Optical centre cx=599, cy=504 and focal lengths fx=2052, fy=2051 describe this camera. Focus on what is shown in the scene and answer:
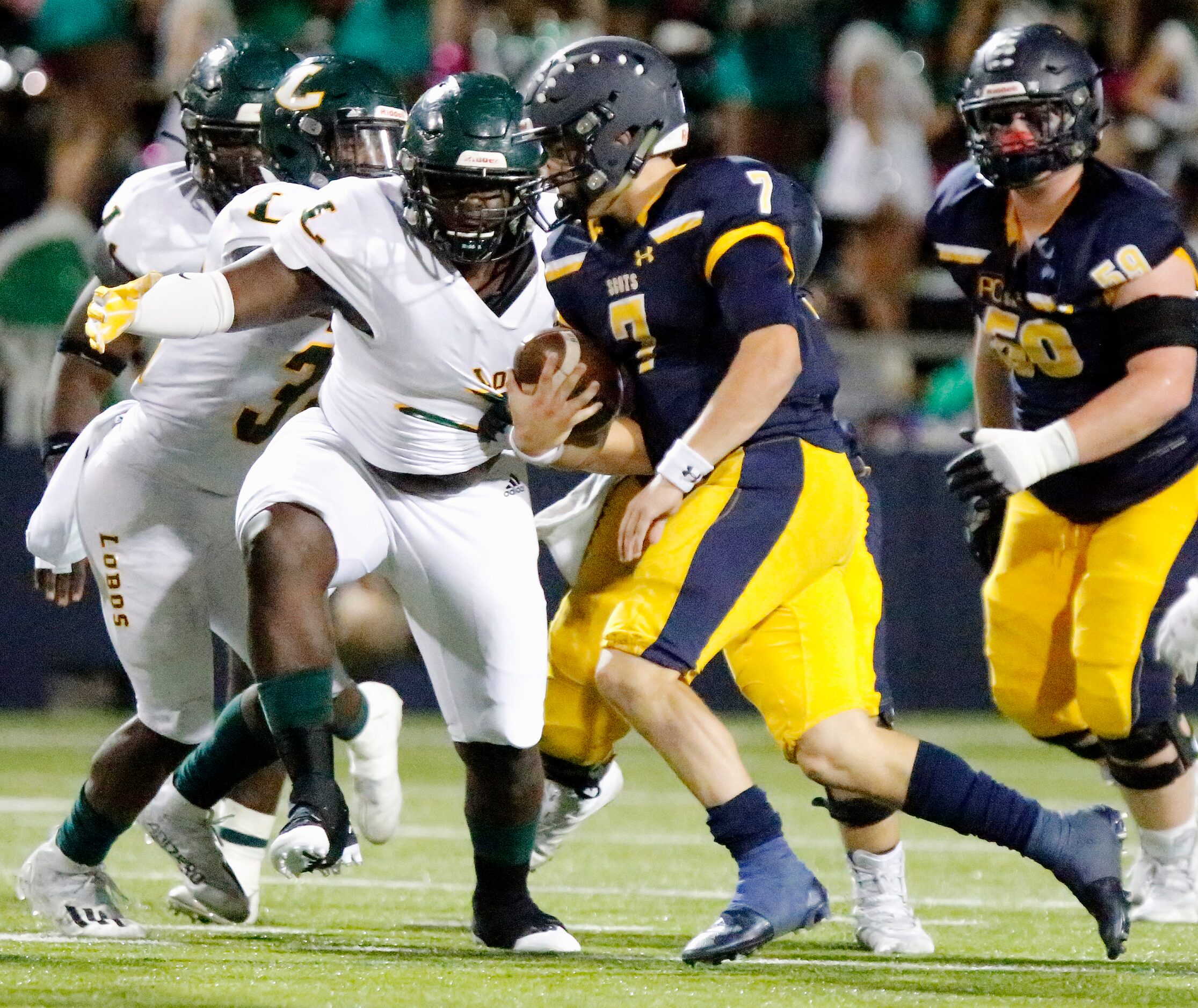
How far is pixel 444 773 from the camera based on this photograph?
7176 mm

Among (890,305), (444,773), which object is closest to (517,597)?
(444,773)

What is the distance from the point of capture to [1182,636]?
4430 millimetres

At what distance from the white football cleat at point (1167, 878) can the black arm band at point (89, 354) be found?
2.53 m

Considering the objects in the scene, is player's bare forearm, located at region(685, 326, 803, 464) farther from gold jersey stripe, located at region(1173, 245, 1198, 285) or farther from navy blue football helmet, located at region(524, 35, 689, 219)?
gold jersey stripe, located at region(1173, 245, 1198, 285)

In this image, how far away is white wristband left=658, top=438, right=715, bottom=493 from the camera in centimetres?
363

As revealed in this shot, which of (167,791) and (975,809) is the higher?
(975,809)

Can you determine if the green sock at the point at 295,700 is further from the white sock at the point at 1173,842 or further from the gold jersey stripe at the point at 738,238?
the white sock at the point at 1173,842

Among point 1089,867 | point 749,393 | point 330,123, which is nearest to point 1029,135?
point 749,393

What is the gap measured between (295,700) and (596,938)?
875 mm

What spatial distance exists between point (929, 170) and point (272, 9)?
10.7 ft

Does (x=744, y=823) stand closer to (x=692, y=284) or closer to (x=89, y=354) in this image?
(x=692, y=284)

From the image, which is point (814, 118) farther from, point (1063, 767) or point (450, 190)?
point (450, 190)

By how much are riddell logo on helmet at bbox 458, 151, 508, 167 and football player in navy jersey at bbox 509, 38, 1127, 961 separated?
0.16 meters

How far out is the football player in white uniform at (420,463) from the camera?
3.62 m
